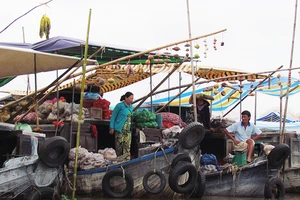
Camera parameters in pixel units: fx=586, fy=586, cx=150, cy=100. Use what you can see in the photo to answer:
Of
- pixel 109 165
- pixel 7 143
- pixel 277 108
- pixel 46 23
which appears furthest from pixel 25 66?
pixel 277 108

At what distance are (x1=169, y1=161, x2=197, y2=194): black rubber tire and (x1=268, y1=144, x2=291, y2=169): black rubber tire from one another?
1.50 meters

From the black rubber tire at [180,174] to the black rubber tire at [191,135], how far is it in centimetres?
29

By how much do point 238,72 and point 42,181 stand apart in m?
7.40

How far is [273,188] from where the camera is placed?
980 centimetres

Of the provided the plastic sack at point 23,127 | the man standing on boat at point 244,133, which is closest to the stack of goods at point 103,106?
the plastic sack at point 23,127

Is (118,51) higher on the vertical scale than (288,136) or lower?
higher

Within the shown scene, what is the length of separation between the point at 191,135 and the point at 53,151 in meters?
2.22

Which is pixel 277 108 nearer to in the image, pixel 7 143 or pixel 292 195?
pixel 292 195

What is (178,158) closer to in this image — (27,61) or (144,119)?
(144,119)

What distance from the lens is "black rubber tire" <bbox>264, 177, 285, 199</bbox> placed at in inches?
382

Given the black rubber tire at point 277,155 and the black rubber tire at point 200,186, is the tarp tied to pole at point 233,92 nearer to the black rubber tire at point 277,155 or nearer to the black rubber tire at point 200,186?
the black rubber tire at point 277,155

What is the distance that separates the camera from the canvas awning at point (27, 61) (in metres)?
8.70

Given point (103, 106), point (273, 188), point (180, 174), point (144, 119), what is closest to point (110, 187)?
point (180, 174)

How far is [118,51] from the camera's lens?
1252cm
